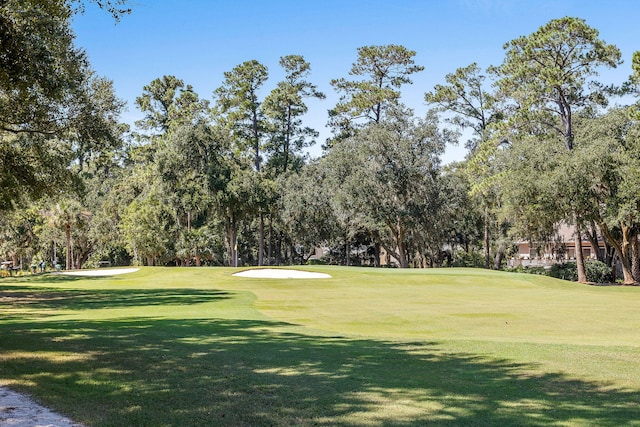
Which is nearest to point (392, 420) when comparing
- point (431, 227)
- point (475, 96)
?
point (431, 227)

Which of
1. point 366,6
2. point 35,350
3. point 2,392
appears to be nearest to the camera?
point 2,392

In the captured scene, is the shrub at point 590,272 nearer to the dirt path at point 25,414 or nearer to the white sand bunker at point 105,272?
the white sand bunker at point 105,272

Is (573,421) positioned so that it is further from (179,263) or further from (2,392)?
(179,263)

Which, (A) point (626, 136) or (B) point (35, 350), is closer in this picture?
(B) point (35, 350)

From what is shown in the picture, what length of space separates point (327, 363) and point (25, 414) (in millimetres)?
4167

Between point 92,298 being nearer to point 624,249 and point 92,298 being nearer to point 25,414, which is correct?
point 25,414

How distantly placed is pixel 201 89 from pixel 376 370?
57.5 meters

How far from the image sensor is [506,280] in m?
30.1

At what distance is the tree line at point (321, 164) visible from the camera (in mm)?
19281

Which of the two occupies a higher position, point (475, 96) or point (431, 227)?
point (475, 96)

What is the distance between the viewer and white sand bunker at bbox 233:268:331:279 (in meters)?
32.6

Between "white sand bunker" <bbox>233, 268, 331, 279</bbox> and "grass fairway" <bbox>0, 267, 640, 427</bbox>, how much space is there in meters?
13.9

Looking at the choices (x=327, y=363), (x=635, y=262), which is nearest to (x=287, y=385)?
(x=327, y=363)

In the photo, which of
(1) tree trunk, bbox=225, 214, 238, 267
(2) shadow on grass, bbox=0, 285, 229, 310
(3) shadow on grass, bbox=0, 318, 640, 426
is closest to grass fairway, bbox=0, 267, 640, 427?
(3) shadow on grass, bbox=0, 318, 640, 426
